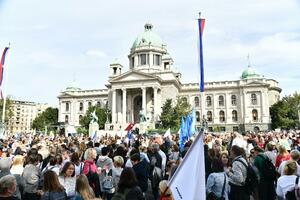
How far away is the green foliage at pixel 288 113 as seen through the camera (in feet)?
211

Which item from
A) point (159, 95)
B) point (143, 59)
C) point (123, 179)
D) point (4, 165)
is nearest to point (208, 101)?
point (159, 95)

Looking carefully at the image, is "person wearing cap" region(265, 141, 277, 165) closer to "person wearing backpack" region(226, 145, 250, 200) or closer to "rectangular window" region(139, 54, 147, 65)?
"person wearing backpack" region(226, 145, 250, 200)

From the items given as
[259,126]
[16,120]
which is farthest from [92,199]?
[16,120]

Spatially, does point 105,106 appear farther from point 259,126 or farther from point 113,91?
point 259,126

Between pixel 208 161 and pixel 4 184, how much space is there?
Answer: 5.13 meters

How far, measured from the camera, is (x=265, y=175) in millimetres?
7422

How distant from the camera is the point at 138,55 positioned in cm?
7456

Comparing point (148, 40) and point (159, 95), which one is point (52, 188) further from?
point (148, 40)

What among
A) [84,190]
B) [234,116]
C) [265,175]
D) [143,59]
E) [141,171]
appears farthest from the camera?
[143,59]

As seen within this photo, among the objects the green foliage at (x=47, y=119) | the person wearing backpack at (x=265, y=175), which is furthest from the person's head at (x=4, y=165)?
the green foliage at (x=47, y=119)

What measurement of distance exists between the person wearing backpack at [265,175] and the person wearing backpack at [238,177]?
1.31 metres

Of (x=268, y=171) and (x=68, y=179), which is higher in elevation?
(x=68, y=179)

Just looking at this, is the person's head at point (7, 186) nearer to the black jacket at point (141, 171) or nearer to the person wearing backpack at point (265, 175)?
the black jacket at point (141, 171)

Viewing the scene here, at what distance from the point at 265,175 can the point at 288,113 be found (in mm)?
64687
